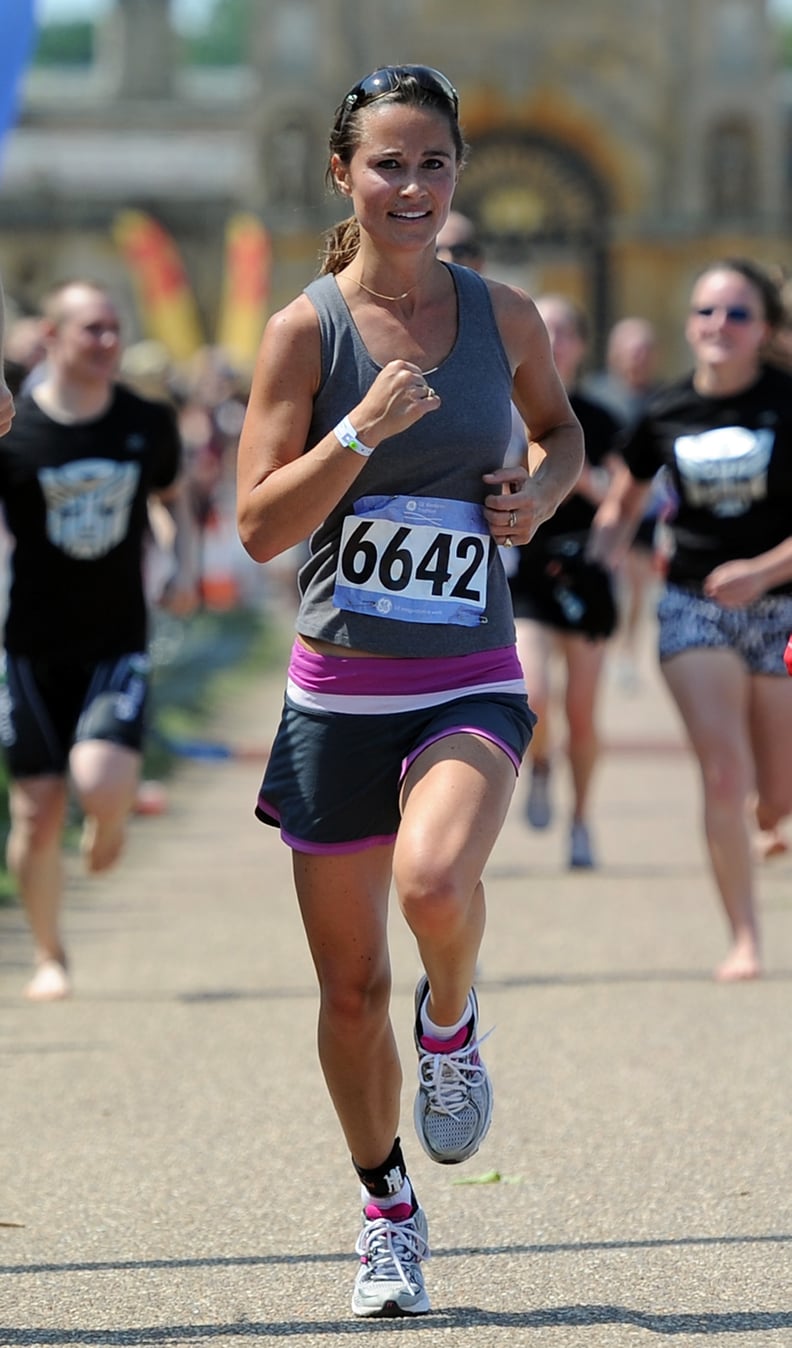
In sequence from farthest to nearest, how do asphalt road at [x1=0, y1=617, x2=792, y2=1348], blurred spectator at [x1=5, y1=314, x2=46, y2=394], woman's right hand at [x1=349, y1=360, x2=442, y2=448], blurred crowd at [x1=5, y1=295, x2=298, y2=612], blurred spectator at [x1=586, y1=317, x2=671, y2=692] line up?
blurred crowd at [x1=5, y1=295, x2=298, y2=612] < blurred spectator at [x1=586, y1=317, x2=671, y2=692] < blurred spectator at [x1=5, y1=314, x2=46, y2=394] < asphalt road at [x1=0, y1=617, x2=792, y2=1348] < woman's right hand at [x1=349, y1=360, x2=442, y2=448]

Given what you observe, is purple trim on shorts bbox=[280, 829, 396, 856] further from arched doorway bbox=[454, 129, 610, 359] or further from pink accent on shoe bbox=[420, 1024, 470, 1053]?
arched doorway bbox=[454, 129, 610, 359]

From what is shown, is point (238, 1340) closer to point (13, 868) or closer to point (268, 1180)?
point (268, 1180)

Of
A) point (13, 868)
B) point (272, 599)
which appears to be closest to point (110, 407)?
point (13, 868)

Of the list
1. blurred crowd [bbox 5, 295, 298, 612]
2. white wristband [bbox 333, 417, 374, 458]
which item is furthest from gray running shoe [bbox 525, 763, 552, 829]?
white wristband [bbox 333, 417, 374, 458]

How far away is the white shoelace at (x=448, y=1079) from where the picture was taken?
4.37m

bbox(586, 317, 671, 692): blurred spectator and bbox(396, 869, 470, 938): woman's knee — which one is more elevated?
bbox(396, 869, 470, 938): woman's knee

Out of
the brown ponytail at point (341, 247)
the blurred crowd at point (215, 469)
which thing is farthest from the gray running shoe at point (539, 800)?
the brown ponytail at point (341, 247)

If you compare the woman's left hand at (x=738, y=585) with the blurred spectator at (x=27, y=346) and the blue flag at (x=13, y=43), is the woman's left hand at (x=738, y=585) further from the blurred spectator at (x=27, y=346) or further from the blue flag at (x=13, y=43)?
the blurred spectator at (x=27, y=346)

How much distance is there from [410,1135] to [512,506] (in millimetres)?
2182

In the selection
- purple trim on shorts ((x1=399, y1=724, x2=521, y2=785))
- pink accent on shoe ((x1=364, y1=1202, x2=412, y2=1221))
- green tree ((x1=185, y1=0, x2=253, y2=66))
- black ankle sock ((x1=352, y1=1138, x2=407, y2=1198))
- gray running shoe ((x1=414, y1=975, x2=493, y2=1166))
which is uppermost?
purple trim on shorts ((x1=399, y1=724, x2=521, y2=785))

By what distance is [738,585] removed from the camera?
7.46 meters

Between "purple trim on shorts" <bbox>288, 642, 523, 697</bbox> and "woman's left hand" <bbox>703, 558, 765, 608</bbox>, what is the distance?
307 cm

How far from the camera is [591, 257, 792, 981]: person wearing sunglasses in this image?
7730mm

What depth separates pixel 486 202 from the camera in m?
47.3
